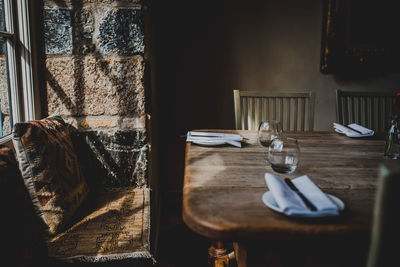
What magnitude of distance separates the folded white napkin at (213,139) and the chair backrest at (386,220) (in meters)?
0.95

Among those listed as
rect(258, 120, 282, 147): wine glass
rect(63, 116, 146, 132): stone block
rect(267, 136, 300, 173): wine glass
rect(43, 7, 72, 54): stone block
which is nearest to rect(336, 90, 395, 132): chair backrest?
rect(258, 120, 282, 147): wine glass

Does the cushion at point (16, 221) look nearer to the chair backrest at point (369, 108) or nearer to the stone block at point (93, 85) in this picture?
the stone block at point (93, 85)

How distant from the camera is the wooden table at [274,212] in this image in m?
0.70

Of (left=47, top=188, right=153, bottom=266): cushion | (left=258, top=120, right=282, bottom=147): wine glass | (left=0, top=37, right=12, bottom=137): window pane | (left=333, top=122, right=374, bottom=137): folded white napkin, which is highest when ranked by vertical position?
(left=0, top=37, right=12, bottom=137): window pane

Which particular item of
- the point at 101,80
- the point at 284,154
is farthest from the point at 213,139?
the point at 101,80

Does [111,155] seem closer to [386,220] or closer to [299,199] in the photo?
[299,199]

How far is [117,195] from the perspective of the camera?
1.45 meters

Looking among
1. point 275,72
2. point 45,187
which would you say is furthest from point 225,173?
point 275,72

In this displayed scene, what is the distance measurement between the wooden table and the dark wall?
1160 mm

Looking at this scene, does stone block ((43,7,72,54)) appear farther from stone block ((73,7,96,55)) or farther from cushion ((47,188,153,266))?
cushion ((47,188,153,266))

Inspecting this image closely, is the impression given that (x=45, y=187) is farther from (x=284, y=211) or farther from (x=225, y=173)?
(x=284, y=211)

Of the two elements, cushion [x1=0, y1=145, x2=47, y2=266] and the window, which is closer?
cushion [x1=0, y1=145, x2=47, y2=266]

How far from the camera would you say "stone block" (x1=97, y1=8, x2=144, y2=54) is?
1426 mm

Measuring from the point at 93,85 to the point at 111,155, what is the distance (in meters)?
0.34
